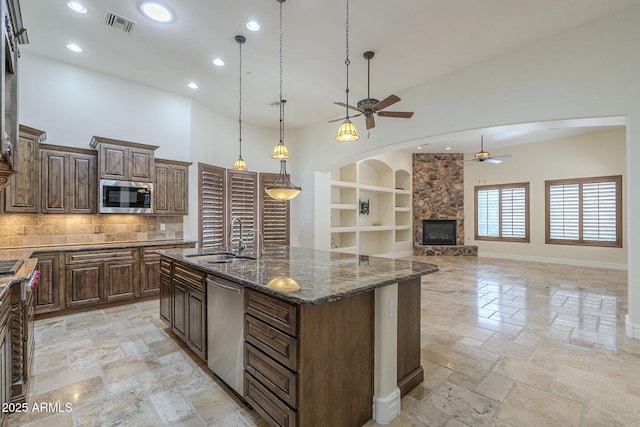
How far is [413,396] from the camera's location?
2.25 m

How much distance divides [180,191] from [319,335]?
4.45 metres

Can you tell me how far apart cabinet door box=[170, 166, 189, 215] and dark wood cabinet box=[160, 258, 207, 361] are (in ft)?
6.54

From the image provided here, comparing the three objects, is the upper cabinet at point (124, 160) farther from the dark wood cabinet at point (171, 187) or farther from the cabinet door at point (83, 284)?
the cabinet door at point (83, 284)

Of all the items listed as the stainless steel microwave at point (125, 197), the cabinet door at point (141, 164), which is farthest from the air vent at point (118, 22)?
the stainless steel microwave at point (125, 197)

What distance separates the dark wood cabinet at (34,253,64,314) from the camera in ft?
12.5

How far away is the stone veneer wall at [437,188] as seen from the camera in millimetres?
10156

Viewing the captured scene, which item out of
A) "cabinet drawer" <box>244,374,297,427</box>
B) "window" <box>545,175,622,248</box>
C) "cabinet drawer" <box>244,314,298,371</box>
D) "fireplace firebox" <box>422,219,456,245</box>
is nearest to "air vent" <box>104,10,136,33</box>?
"cabinet drawer" <box>244,314,298,371</box>

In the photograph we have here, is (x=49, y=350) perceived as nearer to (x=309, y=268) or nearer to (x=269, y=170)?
(x=309, y=268)

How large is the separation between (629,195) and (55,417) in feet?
18.8

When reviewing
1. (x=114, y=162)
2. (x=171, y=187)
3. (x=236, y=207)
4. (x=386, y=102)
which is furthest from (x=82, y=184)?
(x=386, y=102)

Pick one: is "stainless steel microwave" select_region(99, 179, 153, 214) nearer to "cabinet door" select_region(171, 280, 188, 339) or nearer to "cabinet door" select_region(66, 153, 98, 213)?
"cabinet door" select_region(66, 153, 98, 213)

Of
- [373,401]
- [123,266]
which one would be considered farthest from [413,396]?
[123,266]

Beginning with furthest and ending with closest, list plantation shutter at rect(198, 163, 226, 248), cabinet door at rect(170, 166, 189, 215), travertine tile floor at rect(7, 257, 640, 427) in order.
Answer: plantation shutter at rect(198, 163, 226, 248) → cabinet door at rect(170, 166, 189, 215) → travertine tile floor at rect(7, 257, 640, 427)

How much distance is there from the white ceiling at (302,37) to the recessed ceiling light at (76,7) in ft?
0.26
